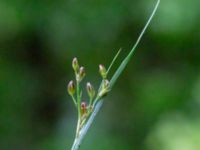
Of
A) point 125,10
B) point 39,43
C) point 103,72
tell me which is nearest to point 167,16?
point 125,10

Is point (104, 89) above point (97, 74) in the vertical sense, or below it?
above

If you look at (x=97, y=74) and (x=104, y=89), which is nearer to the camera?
(x=104, y=89)

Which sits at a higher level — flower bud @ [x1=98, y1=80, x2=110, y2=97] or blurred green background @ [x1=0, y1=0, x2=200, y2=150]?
flower bud @ [x1=98, y1=80, x2=110, y2=97]

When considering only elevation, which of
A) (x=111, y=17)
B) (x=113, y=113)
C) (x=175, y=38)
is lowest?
(x=113, y=113)

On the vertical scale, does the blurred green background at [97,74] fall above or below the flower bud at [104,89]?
below

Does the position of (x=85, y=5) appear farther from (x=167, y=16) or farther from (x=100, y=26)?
(x=167, y=16)

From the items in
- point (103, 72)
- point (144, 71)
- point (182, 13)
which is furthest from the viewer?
point (144, 71)

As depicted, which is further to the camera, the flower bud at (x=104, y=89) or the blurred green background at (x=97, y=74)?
the blurred green background at (x=97, y=74)

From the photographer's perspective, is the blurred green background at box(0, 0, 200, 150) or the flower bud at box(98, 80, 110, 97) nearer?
the flower bud at box(98, 80, 110, 97)
